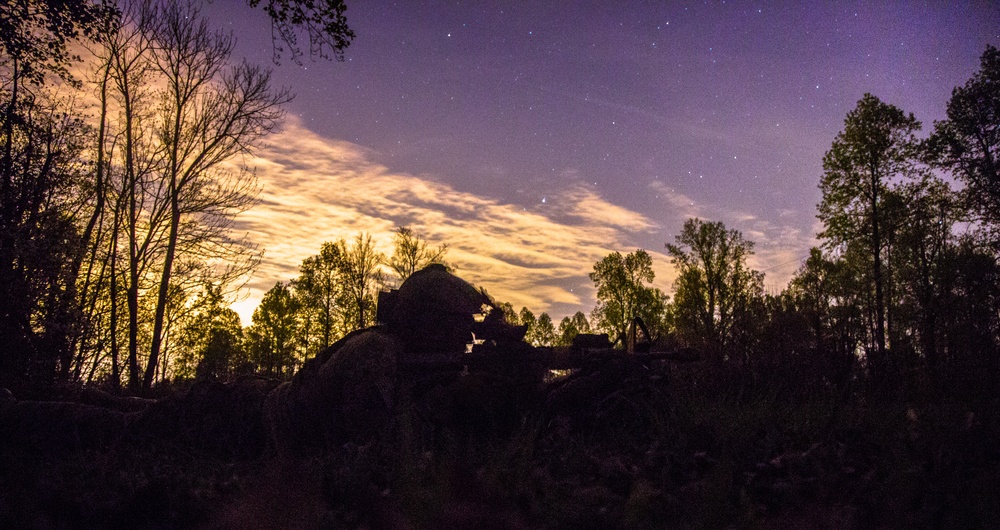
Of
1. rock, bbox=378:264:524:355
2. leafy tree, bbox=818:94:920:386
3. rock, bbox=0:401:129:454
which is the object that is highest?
leafy tree, bbox=818:94:920:386

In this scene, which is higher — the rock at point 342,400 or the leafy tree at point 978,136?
the leafy tree at point 978,136

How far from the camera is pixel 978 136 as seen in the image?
25.1 meters

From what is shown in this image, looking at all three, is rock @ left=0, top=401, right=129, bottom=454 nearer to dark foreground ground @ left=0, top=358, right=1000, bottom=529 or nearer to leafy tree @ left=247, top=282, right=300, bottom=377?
dark foreground ground @ left=0, top=358, right=1000, bottom=529

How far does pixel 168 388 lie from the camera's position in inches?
771

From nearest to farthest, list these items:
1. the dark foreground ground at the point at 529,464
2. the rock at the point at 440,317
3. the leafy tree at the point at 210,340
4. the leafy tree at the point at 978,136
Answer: the dark foreground ground at the point at 529,464, the rock at the point at 440,317, the leafy tree at the point at 978,136, the leafy tree at the point at 210,340

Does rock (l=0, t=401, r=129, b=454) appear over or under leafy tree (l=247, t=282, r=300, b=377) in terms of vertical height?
under

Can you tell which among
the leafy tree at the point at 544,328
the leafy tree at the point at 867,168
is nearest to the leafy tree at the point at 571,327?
the leafy tree at the point at 544,328

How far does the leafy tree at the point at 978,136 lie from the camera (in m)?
24.2

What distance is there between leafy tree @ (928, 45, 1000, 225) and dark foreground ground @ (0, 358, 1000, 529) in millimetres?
21722

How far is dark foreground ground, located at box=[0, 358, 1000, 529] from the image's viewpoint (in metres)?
5.62

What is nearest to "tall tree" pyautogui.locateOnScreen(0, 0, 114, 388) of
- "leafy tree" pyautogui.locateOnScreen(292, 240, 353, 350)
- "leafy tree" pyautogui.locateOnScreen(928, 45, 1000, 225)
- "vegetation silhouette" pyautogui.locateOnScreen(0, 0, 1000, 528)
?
"vegetation silhouette" pyautogui.locateOnScreen(0, 0, 1000, 528)

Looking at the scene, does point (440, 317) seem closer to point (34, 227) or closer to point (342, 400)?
point (342, 400)

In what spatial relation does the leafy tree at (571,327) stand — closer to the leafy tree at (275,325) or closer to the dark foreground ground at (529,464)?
the leafy tree at (275,325)

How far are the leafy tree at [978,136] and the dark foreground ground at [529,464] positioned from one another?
71.3 ft
